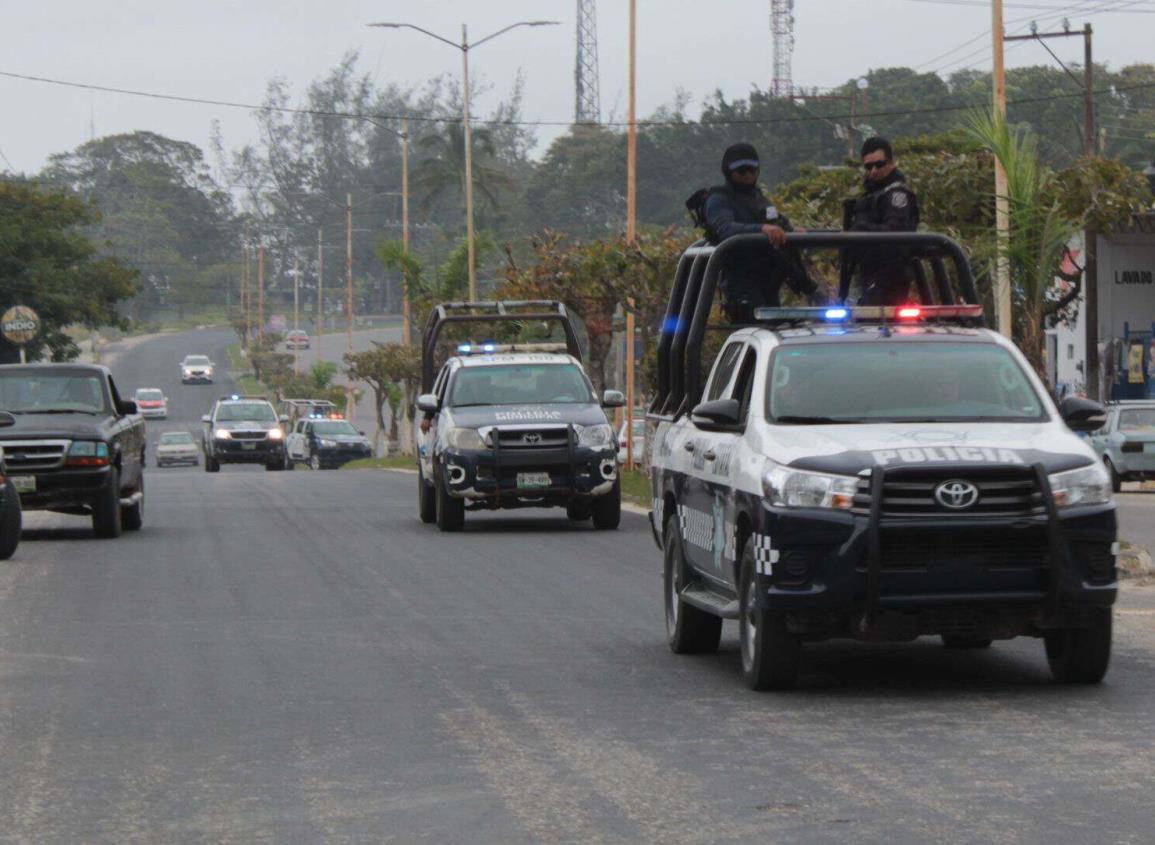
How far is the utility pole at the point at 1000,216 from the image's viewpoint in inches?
830

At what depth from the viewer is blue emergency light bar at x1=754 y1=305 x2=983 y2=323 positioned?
11.8 meters

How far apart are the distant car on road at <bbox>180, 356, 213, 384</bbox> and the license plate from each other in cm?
10146

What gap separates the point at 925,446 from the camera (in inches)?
404

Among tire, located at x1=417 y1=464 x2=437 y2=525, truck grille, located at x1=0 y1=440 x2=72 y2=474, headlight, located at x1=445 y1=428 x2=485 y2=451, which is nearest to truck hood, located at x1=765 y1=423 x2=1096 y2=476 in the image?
headlight, located at x1=445 y1=428 x2=485 y2=451

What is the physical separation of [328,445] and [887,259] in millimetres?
52970

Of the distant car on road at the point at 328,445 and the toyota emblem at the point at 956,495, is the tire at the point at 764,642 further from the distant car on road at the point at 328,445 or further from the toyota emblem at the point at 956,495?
the distant car on road at the point at 328,445

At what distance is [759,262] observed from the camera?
1343cm

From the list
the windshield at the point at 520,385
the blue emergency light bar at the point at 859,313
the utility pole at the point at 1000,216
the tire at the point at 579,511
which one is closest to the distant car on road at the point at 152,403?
the windshield at the point at 520,385

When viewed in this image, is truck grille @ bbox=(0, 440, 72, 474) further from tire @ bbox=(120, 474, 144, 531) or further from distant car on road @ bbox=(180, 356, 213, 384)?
distant car on road @ bbox=(180, 356, 213, 384)

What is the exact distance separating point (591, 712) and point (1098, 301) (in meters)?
47.2

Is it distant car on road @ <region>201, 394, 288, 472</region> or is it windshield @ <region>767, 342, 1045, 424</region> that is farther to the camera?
distant car on road @ <region>201, 394, 288, 472</region>

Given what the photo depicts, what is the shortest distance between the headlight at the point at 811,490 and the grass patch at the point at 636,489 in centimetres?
1964

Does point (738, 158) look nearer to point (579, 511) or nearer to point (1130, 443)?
point (579, 511)

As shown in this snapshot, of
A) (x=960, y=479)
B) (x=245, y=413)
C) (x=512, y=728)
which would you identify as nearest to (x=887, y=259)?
(x=960, y=479)
